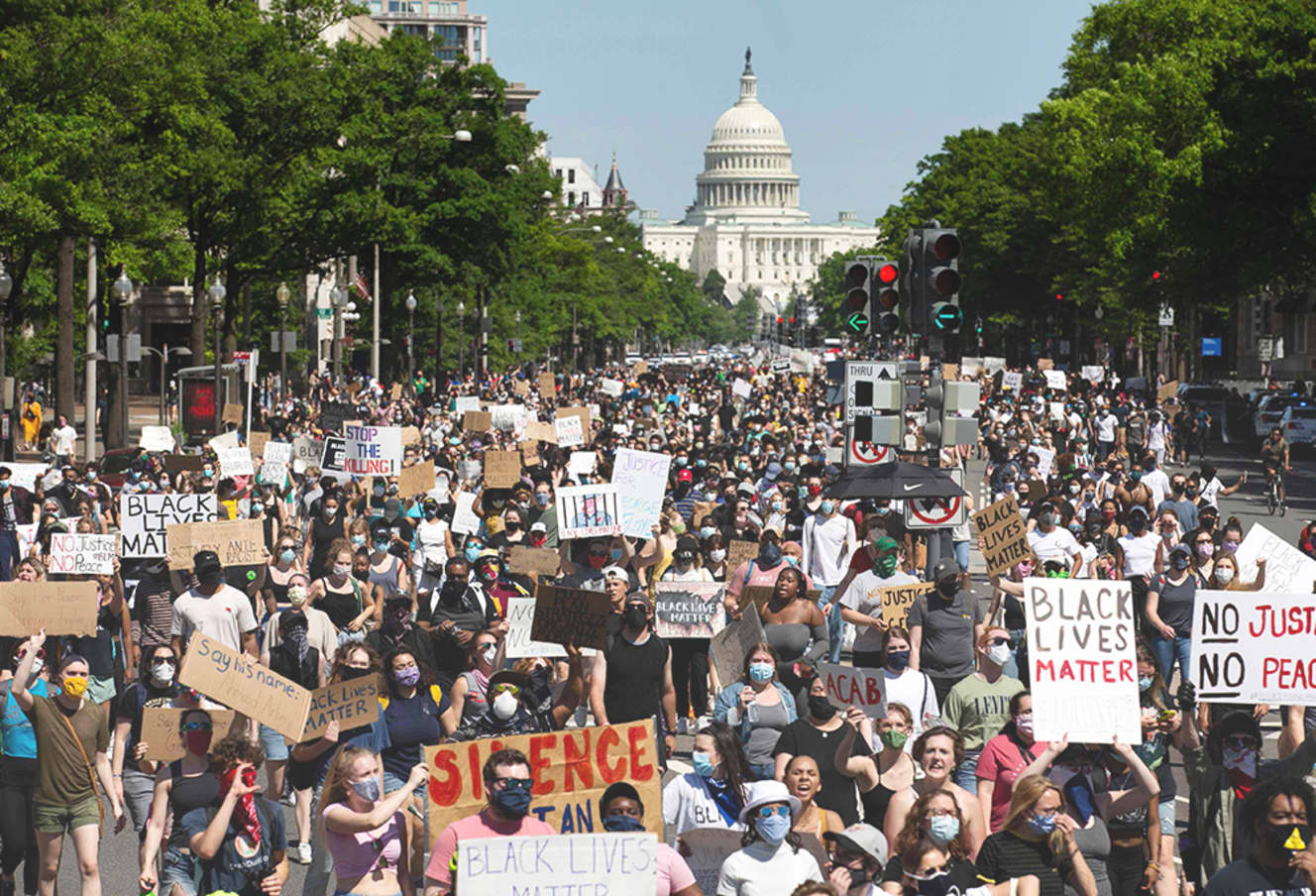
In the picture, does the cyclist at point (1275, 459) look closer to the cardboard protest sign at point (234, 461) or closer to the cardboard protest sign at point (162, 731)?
the cardboard protest sign at point (234, 461)

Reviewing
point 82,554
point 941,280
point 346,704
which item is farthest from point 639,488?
point 346,704

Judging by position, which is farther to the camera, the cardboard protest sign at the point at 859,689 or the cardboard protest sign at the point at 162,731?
the cardboard protest sign at the point at 859,689

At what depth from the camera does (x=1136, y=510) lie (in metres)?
17.5

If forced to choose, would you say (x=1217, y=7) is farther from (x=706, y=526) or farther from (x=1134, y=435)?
(x=706, y=526)

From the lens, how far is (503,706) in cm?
1109

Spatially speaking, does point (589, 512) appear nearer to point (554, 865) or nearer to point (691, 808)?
point (691, 808)

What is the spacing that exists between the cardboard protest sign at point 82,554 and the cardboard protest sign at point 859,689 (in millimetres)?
6435

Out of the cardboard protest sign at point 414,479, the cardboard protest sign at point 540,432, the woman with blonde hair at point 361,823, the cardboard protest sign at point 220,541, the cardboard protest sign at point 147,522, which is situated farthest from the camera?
the cardboard protest sign at point 540,432

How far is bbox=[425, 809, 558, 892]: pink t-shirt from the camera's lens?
8039mm

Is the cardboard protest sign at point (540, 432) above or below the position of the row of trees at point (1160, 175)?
below

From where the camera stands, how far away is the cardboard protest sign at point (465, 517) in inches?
800

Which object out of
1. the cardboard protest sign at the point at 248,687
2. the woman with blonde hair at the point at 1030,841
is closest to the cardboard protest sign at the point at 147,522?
the cardboard protest sign at the point at 248,687

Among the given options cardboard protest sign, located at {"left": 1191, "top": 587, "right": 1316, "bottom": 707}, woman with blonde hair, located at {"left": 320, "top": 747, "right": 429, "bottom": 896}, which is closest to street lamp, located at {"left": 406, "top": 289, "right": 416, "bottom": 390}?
cardboard protest sign, located at {"left": 1191, "top": 587, "right": 1316, "bottom": 707}

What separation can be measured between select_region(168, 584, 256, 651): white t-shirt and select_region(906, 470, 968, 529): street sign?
19.4 feet
